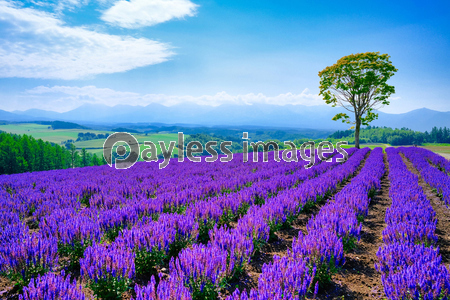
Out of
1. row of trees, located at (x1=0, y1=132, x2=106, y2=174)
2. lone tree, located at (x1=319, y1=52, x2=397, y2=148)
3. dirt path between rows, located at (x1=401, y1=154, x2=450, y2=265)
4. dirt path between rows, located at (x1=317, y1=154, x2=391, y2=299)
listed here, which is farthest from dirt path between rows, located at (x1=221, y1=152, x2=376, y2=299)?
row of trees, located at (x1=0, y1=132, x2=106, y2=174)

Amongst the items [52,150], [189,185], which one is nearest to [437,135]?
[189,185]

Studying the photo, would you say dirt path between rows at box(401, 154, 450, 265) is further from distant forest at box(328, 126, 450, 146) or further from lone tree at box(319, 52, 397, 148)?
distant forest at box(328, 126, 450, 146)

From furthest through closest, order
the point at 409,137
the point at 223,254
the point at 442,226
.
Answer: the point at 409,137 → the point at 442,226 → the point at 223,254

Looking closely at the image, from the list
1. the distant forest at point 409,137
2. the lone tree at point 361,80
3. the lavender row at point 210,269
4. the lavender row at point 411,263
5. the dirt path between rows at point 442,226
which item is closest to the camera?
the lavender row at point 210,269

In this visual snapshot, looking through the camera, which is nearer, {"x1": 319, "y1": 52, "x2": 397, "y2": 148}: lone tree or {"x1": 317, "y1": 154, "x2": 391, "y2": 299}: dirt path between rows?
{"x1": 317, "y1": 154, "x2": 391, "y2": 299}: dirt path between rows

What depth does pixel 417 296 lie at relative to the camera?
1962 millimetres

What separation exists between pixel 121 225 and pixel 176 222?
1.09 m

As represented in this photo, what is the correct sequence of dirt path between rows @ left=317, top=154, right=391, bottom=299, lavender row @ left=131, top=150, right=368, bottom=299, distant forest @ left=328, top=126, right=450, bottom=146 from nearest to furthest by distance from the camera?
lavender row @ left=131, top=150, right=368, bottom=299 → dirt path between rows @ left=317, top=154, right=391, bottom=299 → distant forest @ left=328, top=126, right=450, bottom=146

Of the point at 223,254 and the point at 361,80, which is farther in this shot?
the point at 361,80

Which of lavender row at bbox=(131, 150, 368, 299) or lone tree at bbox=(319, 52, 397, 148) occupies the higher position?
lone tree at bbox=(319, 52, 397, 148)

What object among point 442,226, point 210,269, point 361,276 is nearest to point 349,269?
point 361,276

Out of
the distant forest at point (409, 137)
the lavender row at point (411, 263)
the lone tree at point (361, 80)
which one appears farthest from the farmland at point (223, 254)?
the distant forest at point (409, 137)

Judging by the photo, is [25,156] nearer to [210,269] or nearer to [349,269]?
Answer: [210,269]

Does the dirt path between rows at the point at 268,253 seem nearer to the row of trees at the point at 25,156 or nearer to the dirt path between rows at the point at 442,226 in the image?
the dirt path between rows at the point at 442,226
